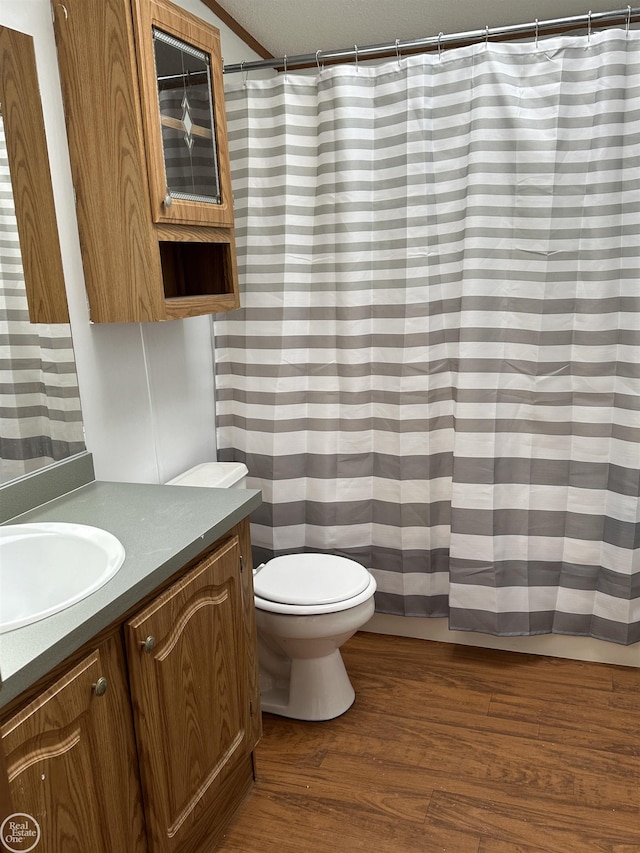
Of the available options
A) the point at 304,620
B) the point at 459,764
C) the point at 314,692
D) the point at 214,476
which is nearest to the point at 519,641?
the point at 459,764

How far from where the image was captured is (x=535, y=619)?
2539mm

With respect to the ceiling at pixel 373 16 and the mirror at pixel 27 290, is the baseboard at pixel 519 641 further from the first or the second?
the ceiling at pixel 373 16

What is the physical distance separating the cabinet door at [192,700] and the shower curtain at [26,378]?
1.74 ft

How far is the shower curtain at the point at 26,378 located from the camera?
66.6 inches

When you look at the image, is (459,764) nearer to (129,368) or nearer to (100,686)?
(100,686)

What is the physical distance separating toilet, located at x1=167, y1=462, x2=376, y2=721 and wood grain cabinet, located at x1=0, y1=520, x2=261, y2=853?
0.27m

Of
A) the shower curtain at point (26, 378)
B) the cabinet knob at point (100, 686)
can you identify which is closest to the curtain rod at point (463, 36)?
the shower curtain at point (26, 378)

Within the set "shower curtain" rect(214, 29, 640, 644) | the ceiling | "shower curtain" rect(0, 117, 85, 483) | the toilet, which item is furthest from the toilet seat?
the ceiling

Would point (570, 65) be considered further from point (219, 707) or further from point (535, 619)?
point (219, 707)

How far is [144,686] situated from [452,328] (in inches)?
60.8

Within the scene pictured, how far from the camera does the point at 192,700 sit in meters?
1.59

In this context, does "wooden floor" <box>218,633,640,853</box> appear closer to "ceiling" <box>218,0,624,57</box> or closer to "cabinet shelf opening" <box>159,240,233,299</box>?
"cabinet shelf opening" <box>159,240,233,299</box>

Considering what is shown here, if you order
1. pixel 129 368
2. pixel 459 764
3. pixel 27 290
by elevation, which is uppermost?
pixel 27 290

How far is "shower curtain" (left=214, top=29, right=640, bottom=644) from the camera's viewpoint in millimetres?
2229
